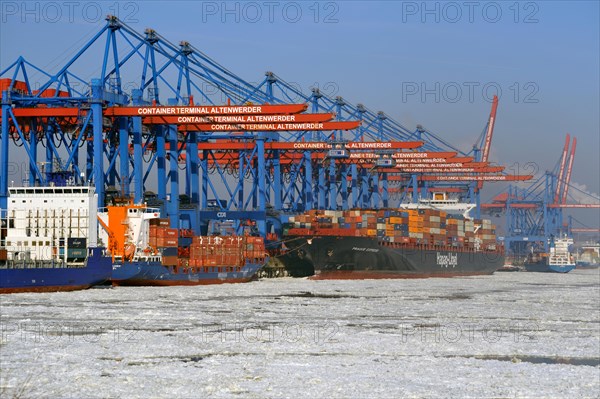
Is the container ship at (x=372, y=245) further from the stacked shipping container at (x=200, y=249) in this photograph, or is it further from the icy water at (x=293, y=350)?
the icy water at (x=293, y=350)

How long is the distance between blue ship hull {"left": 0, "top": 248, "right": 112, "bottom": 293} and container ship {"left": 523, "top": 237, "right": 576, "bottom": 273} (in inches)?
3538

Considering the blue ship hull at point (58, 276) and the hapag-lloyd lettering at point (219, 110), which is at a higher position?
the hapag-lloyd lettering at point (219, 110)

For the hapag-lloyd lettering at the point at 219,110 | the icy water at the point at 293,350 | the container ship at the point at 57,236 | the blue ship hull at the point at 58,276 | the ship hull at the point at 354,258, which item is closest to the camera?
the icy water at the point at 293,350

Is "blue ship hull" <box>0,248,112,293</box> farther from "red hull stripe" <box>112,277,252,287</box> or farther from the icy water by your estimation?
the icy water

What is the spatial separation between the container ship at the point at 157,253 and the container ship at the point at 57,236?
2319mm

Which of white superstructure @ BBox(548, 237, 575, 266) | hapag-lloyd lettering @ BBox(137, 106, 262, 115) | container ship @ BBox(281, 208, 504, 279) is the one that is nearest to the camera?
hapag-lloyd lettering @ BBox(137, 106, 262, 115)

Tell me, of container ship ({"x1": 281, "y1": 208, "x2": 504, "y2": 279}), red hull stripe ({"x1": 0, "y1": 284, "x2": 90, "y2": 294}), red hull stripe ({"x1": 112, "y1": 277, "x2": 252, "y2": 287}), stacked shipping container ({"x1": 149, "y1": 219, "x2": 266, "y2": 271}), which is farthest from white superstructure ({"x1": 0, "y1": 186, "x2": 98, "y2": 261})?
container ship ({"x1": 281, "y1": 208, "x2": 504, "y2": 279})

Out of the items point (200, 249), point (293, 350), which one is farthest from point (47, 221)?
point (293, 350)

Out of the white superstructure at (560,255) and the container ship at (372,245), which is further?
the white superstructure at (560,255)

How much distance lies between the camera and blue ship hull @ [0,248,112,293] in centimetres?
4166

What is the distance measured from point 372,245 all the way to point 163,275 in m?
20.7

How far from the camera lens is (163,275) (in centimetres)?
5119

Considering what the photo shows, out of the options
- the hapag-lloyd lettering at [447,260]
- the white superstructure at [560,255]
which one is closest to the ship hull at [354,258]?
the hapag-lloyd lettering at [447,260]

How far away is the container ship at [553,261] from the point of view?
123875mm
